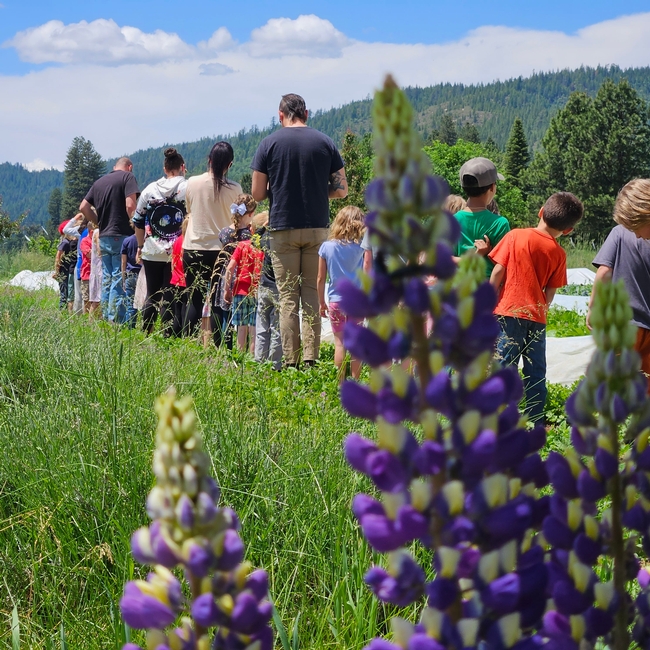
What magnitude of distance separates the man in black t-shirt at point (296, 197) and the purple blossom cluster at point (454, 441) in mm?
6002

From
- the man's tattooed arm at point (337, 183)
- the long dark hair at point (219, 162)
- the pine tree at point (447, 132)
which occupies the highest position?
the pine tree at point (447, 132)

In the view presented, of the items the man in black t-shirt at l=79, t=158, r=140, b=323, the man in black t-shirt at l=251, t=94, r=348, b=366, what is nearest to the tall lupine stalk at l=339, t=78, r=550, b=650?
the man in black t-shirt at l=251, t=94, r=348, b=366

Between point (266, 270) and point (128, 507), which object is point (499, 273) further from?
point (128, 507)

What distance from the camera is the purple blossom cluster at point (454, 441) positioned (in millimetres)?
591

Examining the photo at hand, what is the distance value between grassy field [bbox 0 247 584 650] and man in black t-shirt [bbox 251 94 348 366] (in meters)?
3.06

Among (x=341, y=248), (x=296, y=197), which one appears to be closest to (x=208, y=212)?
(x=296, y=197)

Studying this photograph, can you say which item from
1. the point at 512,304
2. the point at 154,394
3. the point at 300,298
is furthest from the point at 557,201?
the point at 154,394

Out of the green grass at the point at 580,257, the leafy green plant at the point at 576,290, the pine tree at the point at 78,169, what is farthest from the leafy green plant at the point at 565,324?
the pine tree at the point at 78,169

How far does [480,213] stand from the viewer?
5.89 m

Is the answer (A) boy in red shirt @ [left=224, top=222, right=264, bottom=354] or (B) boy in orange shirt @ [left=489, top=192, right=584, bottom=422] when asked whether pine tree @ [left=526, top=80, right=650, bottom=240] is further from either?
(B) boy in orange shirt @ [left=489, top=192, right=584, bottom=422]

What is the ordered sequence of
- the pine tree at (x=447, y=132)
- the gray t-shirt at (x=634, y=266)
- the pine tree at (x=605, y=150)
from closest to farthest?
the gray t-shirt at (x=634, y=266) → the pine tree at (x=605, y=150) → the pine tree at (x=447, y=132)

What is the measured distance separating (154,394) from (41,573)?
1.27 metres

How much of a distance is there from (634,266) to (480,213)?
1.19 meters

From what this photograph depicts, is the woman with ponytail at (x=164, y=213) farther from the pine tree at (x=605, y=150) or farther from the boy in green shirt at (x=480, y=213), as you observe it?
the pine tree at (x=605, y=150)
